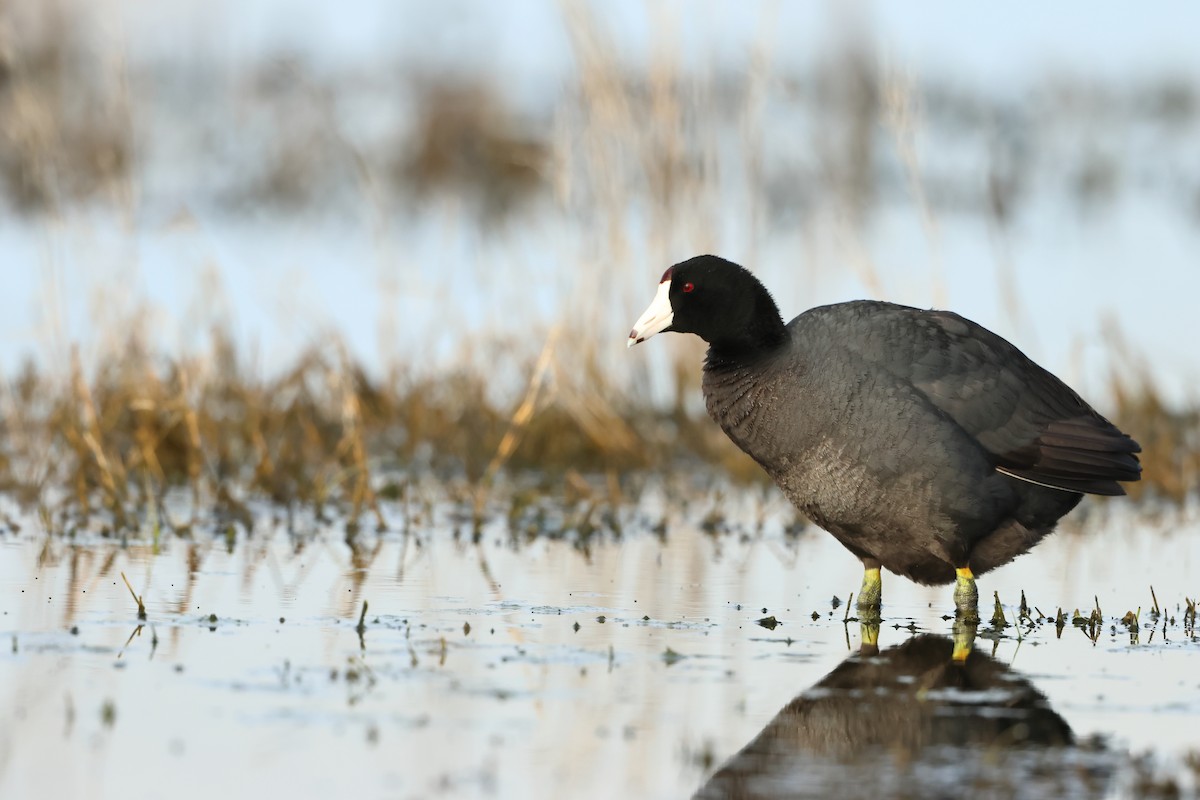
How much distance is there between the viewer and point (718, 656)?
505 cm

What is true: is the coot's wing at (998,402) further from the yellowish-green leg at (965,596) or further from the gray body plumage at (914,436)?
the yellowish-green leg at (965,596)

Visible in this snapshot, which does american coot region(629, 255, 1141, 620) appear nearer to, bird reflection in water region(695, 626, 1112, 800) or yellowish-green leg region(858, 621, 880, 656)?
yellowish-green leg region(858, 621, 880, 656)

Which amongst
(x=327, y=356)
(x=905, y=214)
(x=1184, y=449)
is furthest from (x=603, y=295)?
(x=905, y=214)

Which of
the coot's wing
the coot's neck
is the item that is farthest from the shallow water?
the coot's neck

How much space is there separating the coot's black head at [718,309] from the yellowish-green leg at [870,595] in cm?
81

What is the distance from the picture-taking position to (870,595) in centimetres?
595

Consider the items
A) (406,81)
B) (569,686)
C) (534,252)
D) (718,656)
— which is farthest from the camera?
(406,81)

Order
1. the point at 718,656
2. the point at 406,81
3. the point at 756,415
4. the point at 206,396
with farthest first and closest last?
the point at 406,81 < the point at 206,396 < the point at 756,415 < the point at 718,656

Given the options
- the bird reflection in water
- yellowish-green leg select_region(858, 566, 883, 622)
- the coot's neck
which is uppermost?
the coot's neck

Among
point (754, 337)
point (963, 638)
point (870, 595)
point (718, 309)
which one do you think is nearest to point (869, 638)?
point (963, 638)

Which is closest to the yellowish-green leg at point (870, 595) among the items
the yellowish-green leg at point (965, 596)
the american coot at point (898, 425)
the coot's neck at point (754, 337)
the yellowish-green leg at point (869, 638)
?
the american coot at point (898, 425)

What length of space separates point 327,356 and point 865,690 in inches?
211

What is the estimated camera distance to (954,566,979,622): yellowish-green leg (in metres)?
5.87

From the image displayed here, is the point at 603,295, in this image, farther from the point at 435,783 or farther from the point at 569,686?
the point at 435,783
